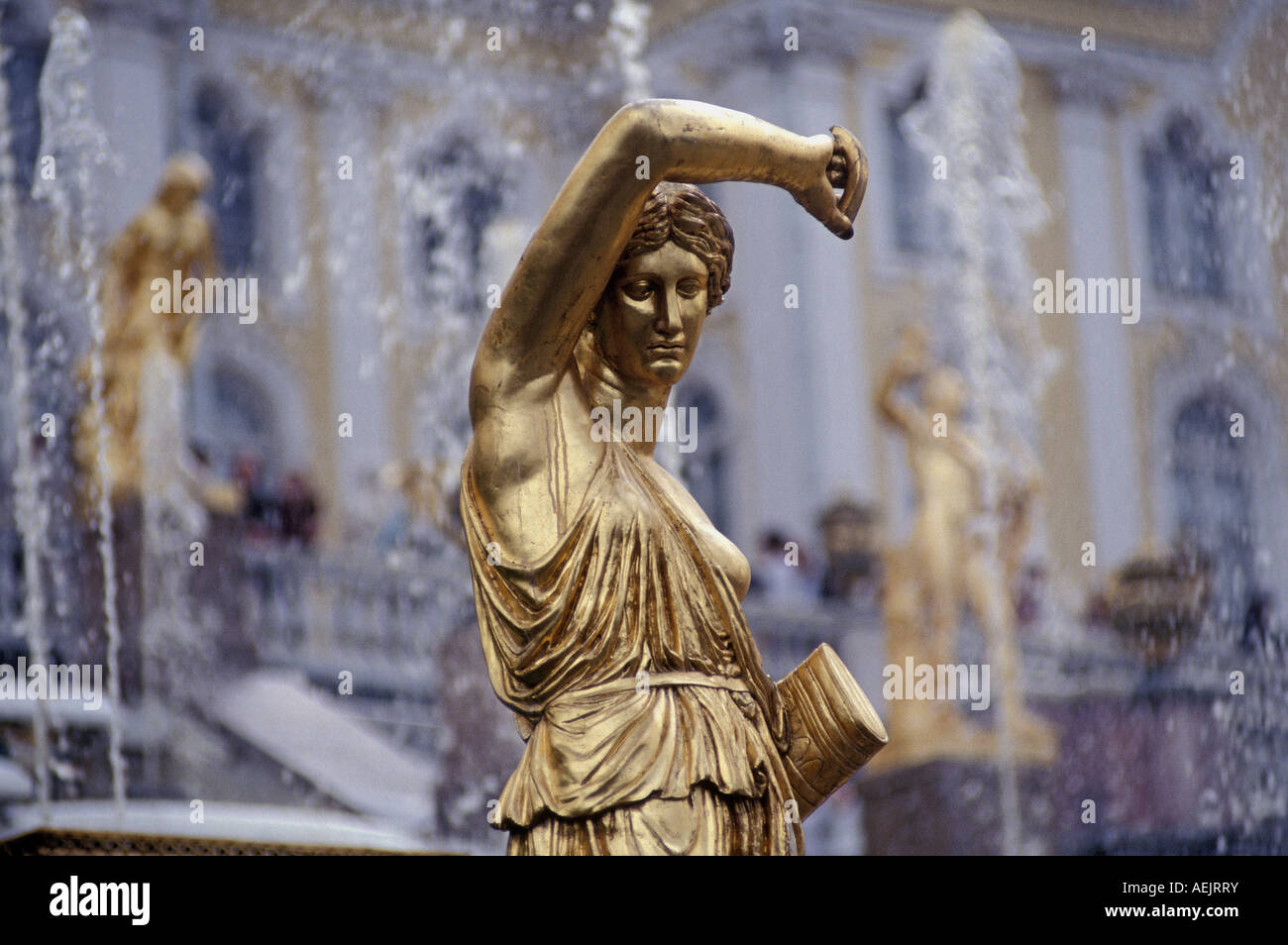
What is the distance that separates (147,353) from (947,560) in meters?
5.65

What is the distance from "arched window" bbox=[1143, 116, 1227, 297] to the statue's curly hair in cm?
2520

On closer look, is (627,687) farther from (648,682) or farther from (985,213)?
(985,213)

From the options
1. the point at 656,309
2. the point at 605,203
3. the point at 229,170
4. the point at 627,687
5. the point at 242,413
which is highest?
the point at 229,170

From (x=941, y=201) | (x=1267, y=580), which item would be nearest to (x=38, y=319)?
(x=941, y=201)

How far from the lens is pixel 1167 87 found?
94.2 feet

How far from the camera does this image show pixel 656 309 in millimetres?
4039

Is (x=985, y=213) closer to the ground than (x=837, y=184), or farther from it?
farther from it

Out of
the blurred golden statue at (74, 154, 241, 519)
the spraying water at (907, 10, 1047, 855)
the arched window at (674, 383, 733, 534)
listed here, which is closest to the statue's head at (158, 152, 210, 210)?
the blurred golden statue at (74, 154, 241, 519)

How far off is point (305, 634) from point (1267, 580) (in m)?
13.7

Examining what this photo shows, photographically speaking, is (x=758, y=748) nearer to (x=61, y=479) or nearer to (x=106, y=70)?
(x=61, y=479)

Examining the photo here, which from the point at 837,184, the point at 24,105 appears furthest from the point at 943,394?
the point at 837,184

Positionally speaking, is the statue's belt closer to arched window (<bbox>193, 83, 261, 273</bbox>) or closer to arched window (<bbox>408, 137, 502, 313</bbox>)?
arched window (<bbox>408, 137, 502, 313</bbox>)

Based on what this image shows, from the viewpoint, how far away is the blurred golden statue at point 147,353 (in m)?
13.4

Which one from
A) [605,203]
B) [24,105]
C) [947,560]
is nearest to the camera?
[605,203]
